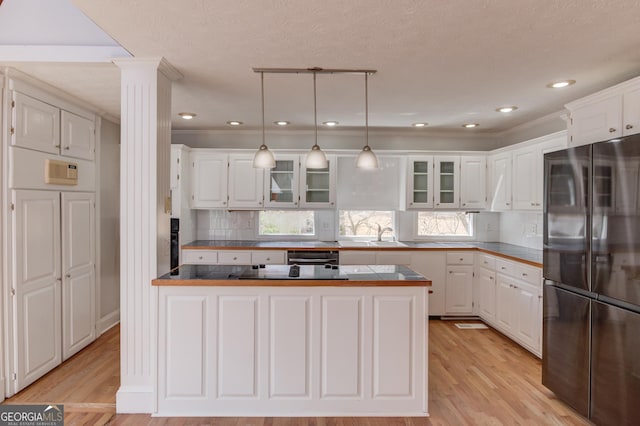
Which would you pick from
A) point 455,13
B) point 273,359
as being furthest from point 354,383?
point 455,13

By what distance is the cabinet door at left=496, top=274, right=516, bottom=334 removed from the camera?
153 inches

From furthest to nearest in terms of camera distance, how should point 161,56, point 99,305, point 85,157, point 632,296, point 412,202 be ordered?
point 412,202 < point 99,305 < point 85,157 < point 161,56 < point 632,296

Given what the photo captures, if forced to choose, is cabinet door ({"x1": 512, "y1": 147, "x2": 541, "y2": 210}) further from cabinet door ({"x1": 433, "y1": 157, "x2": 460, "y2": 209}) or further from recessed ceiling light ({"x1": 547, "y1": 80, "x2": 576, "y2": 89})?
recessed ceiling light ({"x1": 547, "y1": 80, "x2": 576, "y2": 89})

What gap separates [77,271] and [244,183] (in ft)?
6.95

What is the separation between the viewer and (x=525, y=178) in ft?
13.5

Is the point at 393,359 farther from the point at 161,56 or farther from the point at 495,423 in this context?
the point at 161,56

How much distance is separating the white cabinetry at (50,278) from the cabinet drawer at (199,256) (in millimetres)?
1002

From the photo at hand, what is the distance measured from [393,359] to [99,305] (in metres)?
3.34

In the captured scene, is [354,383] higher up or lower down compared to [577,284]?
lower down

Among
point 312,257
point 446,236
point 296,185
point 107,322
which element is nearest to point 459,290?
point 446,236

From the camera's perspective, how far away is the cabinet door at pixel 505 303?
12.7 ft

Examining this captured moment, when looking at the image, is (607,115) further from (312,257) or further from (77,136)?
(77,136)

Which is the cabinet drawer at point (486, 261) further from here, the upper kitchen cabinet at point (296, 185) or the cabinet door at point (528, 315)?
the upper kitchen cabinet at point (296, 185)

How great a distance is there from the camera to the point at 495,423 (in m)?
2.49
